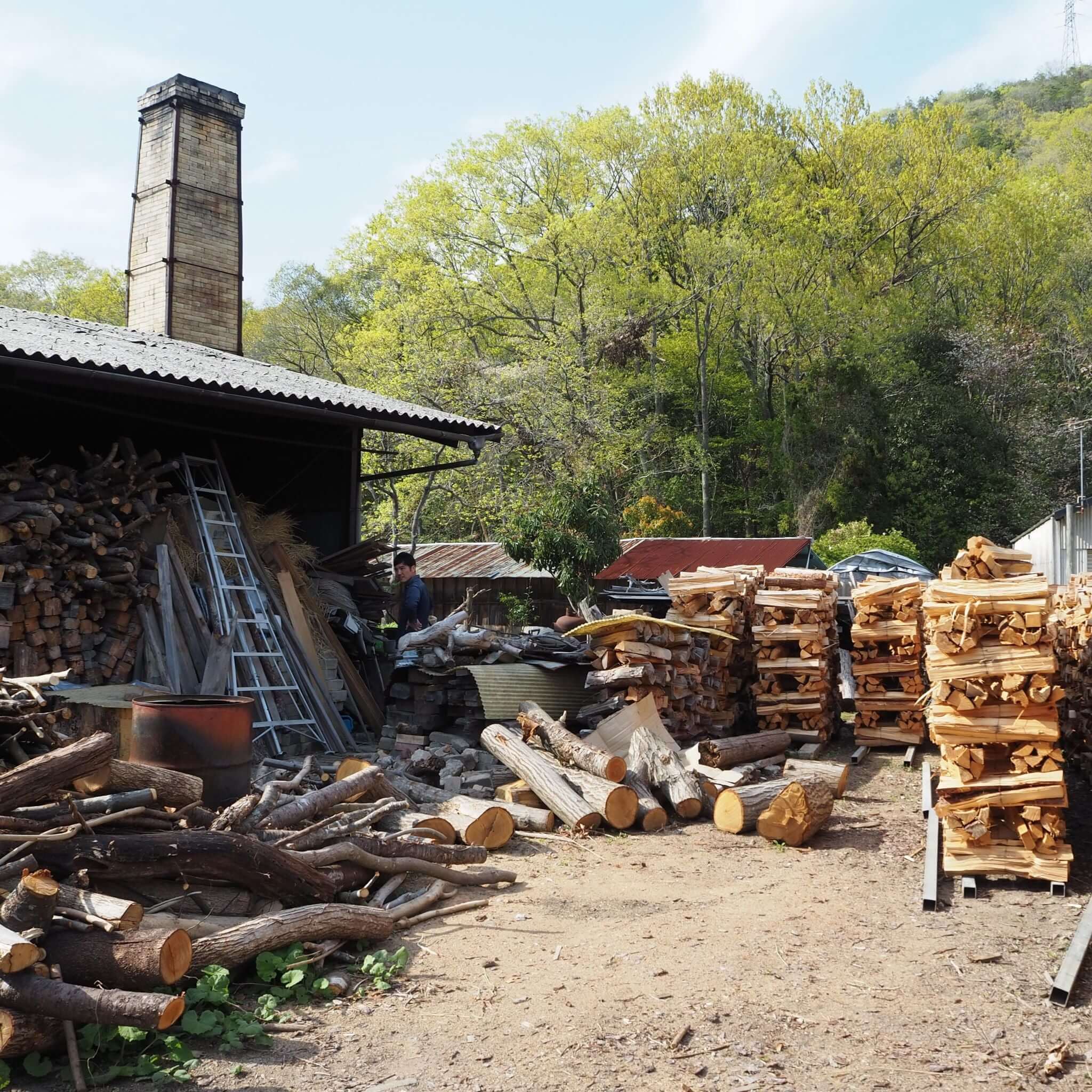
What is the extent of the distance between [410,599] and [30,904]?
7.84 m

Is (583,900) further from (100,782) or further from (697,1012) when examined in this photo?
(100,782)

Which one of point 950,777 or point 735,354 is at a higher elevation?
point 735,354

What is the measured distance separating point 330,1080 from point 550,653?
6.53 meters

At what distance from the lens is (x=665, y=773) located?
27.8 ft

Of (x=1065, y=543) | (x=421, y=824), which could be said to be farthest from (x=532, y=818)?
(x=1065, y=543)

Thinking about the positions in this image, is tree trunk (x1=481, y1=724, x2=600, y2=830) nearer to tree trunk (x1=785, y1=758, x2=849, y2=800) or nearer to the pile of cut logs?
the pile of cut logs

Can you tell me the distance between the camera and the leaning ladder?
979 cm

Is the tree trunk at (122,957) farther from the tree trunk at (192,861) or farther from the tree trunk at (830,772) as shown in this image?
the tree trunk at (830,772)

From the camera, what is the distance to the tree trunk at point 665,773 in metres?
8.26

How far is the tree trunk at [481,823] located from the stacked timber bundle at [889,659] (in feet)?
20.1

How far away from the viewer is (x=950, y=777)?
678cm

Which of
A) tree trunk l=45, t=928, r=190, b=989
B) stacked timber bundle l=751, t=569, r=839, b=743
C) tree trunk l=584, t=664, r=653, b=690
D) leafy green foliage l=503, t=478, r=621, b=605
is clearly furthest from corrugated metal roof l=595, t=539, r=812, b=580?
tree trunk l=45, t=928, r=190, b=989

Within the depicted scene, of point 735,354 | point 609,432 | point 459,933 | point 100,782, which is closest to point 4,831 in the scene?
point 100,782

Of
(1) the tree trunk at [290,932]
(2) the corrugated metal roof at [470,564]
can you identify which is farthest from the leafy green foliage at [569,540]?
(1) the tree trunk at [290,932]
